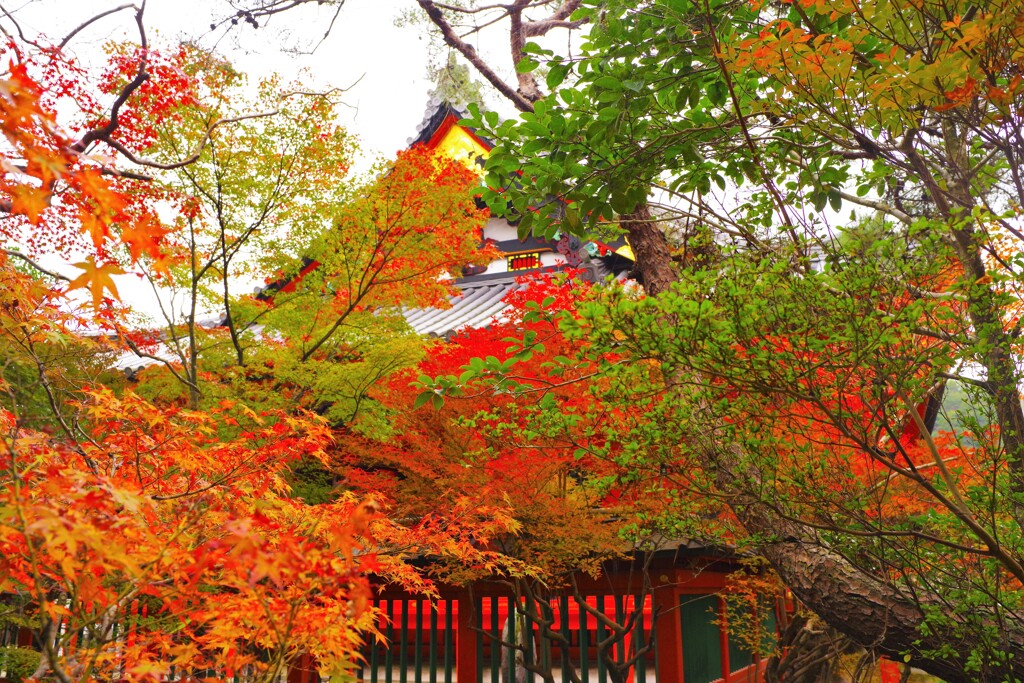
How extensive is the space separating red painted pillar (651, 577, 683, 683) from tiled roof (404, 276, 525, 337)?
6078 mm

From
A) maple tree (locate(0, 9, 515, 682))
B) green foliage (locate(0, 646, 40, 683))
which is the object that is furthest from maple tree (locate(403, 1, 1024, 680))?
green foliage (locate(0, 646, 40, 683))

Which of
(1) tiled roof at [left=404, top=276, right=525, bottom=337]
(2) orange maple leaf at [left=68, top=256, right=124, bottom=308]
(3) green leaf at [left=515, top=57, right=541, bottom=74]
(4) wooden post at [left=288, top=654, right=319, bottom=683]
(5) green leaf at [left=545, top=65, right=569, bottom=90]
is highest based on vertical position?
(1) tiled roof at [left=404, top=276, right=525, bottom=337]

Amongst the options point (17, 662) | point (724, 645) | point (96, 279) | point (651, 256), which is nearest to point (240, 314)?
point (17, 662)

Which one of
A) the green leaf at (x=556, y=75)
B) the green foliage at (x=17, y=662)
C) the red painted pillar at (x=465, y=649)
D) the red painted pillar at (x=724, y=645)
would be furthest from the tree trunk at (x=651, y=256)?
the green foliage at (x=17, y=662)

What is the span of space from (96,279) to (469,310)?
13.5m

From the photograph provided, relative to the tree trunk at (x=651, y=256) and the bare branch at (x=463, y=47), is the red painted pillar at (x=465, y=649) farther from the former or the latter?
the bare branch at (x=463, y=47)

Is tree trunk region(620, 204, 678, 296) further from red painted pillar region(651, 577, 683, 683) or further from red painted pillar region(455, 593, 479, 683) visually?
red painted pillar region(455, 593, 479, 683)

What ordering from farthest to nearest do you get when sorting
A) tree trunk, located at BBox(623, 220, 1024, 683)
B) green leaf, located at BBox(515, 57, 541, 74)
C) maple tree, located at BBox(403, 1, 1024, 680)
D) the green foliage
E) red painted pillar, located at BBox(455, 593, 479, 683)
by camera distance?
red painted pillar, located at BBox(455, 593, 479, 683), the green foliage, tree trunk, located at BBox(623, 220, 1024, 683), green leaf, located at BBox(515, 57, 541, 74), maple tree, located at BBox(403, 1, 1024, 680)

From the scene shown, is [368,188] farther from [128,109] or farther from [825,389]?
[825,389]

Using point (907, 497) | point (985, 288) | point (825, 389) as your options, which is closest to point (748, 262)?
point (825, 389)

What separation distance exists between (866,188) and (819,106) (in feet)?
3.24

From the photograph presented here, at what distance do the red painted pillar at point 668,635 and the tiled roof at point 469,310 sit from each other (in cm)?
608

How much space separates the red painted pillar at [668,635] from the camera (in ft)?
30.4

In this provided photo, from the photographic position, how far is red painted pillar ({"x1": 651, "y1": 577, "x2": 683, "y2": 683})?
9273 mm
